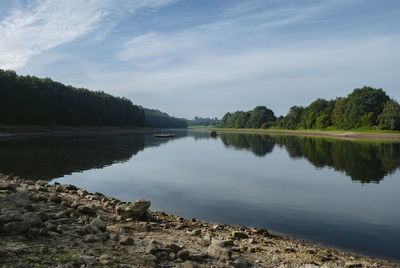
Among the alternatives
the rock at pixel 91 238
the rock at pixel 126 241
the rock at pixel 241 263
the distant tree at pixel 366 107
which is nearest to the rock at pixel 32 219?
the rock at pixel 91 238

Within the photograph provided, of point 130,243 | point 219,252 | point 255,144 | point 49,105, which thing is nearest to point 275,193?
point 219,252

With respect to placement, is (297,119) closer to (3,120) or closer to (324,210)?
(3,120)

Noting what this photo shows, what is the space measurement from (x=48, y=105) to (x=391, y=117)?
421 feet

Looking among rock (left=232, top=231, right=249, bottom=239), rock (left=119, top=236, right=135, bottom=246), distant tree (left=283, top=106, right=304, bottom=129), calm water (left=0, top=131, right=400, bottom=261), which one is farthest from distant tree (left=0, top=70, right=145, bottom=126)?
distant tree (left=283, top=106, right=304, bottom=129)

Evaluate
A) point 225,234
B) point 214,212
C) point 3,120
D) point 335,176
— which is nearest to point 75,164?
point 214,212

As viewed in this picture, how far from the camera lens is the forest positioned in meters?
94.3

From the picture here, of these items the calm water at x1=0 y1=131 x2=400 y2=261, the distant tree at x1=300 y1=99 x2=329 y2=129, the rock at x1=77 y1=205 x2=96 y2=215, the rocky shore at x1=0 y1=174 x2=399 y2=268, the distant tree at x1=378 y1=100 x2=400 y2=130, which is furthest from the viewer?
the distant tree at x1=300 y1=99 x2=329 y2=129

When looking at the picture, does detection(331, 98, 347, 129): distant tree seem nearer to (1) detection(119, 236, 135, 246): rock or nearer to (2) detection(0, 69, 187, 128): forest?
(2) detection(0, 69, 187, 128): forest

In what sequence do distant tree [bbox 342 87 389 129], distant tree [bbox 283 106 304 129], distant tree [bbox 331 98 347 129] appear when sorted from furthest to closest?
distant tree [bbox 283 106 304 129], distant tree [bbox 331 98 347 129], distant tree [bbox 342 87 389 129]

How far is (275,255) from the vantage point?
8.48m

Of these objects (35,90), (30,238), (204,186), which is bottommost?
(204,186)

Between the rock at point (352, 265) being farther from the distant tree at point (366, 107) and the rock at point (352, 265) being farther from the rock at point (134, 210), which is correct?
the distant tree at point (366, 107)

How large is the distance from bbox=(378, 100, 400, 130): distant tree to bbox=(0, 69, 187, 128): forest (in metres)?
122

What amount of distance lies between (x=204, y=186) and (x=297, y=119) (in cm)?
16161
